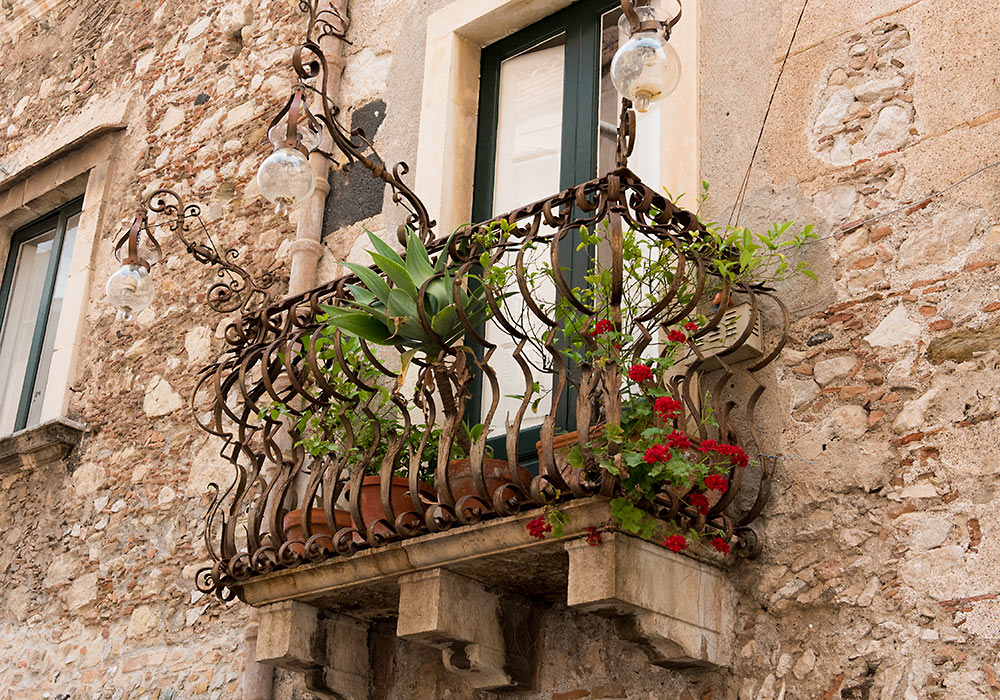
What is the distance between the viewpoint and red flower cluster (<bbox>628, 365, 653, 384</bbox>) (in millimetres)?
3488

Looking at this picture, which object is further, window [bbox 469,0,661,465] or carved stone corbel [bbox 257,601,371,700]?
window [bbox 469,0,661,465]

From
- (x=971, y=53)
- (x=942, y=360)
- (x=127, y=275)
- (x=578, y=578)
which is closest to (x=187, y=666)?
(x=127, y=275)

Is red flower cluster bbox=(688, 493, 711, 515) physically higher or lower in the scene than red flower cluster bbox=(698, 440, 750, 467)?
lower

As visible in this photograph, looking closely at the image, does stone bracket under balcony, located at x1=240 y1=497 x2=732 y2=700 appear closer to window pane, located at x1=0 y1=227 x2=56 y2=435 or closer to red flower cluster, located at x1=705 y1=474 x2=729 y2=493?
red flower cluster, located at x1=705 y1=474 x2=729 y2=493

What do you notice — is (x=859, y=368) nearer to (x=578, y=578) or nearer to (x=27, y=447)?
(x=578, y=578)

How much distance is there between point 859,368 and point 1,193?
5.64 metres

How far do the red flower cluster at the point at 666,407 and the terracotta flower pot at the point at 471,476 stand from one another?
1.71 ft

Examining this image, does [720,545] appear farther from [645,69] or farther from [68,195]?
[68,195]

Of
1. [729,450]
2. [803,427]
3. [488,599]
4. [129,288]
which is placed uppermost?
[129,288]

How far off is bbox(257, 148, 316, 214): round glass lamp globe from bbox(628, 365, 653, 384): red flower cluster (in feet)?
4.80

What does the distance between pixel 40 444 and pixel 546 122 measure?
297 cm

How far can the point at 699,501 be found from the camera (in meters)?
3.54

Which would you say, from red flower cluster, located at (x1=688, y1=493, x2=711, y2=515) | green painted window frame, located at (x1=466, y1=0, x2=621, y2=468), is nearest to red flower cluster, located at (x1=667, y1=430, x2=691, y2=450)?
red flower cluster, located at (x1=688, y1=493, x2=711, y2=515)

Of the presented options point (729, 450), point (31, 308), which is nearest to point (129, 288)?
point (31, 308)
